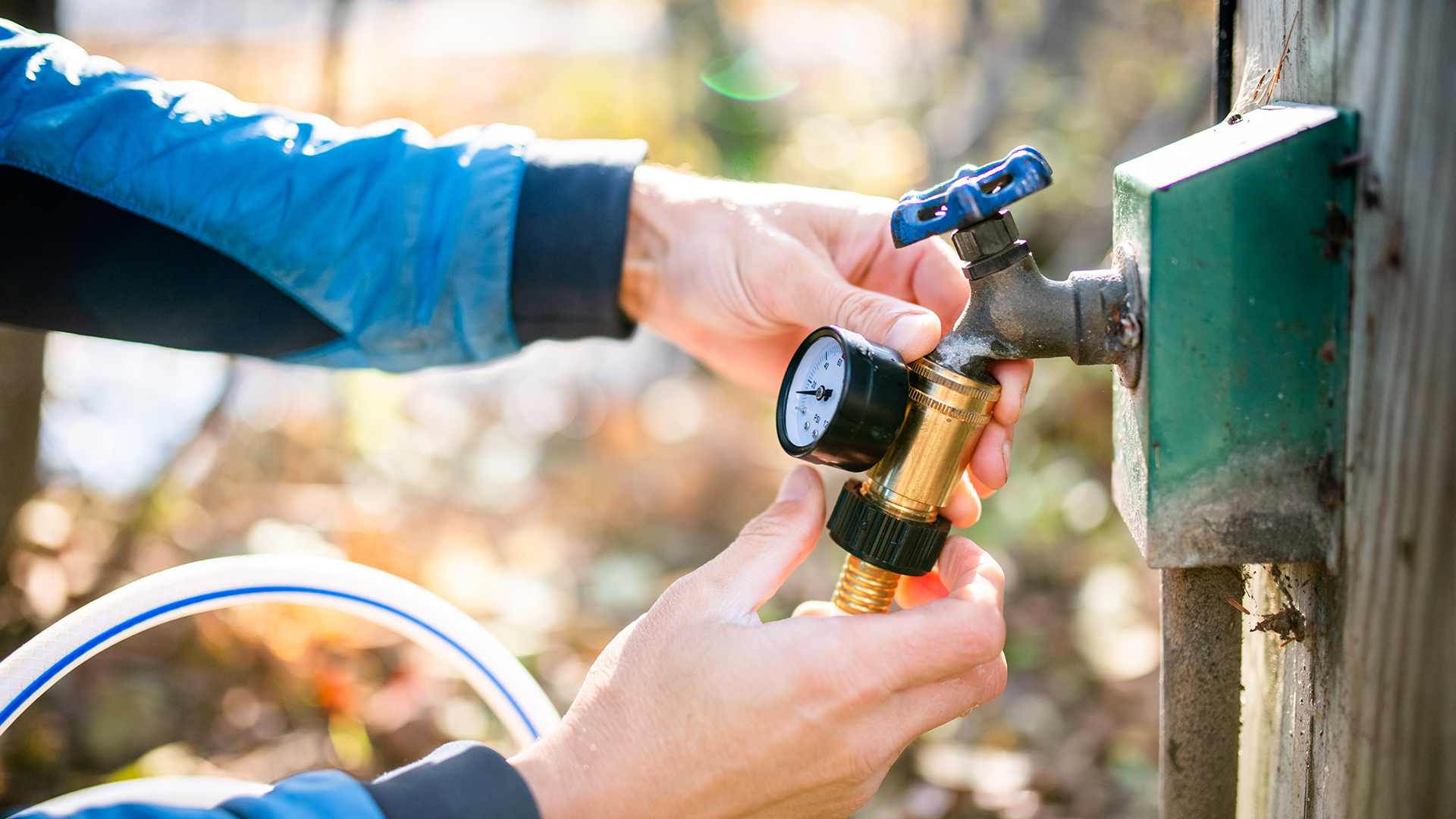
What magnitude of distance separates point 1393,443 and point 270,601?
970 millimetres

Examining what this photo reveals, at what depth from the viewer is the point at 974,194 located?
802mm

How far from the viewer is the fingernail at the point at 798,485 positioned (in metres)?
0.95

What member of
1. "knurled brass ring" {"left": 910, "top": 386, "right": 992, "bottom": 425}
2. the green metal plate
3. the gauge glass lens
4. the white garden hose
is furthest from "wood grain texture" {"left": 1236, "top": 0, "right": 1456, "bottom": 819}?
the white garden hose

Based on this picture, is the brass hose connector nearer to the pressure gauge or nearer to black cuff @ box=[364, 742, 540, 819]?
the pressure gauge

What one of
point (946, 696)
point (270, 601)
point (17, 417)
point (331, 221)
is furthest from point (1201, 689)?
point (17, 417)

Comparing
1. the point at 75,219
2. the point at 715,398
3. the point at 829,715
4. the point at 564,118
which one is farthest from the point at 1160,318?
the point at 564,118

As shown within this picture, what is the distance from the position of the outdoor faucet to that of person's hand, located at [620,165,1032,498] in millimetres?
194

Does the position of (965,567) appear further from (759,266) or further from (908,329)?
(759,266)

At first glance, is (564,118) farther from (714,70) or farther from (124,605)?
(124,605)

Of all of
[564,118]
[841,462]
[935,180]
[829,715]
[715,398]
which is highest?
[564,118]

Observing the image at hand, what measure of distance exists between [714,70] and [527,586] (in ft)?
9.82

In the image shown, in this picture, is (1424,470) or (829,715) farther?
(829,715)

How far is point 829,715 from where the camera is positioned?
789 millimetres

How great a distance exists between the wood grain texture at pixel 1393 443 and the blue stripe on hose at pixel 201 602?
778 mm
